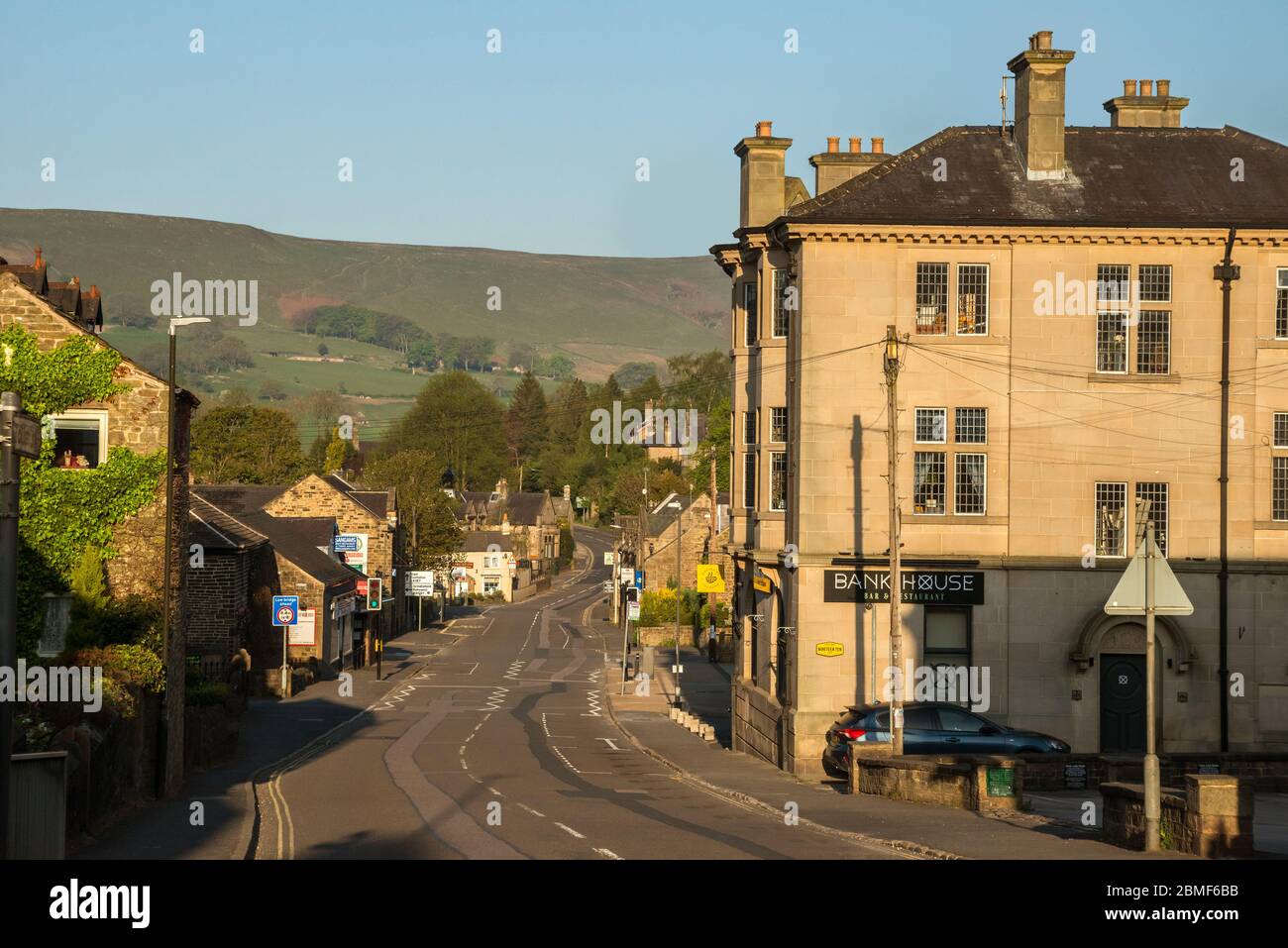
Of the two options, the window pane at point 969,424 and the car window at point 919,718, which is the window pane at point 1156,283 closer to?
the window pane at point 969,424

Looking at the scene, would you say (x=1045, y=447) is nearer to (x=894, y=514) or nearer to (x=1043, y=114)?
(x=894, y=514)

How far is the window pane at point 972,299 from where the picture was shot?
36406 mm

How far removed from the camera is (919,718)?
32.6 meters

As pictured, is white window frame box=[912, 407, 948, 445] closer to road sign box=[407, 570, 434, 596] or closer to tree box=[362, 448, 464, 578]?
road sign box=[407, 570, 434, 596]

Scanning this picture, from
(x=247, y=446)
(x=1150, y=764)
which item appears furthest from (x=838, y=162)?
(x=247, y=446)

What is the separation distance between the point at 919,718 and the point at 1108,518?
753cm

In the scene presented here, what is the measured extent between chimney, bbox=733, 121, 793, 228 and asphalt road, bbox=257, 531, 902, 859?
48.5ft

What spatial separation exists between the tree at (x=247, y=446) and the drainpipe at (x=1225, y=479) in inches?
4138

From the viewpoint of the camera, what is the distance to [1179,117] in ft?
137

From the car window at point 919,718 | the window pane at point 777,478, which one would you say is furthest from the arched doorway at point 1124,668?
the window pane at point 777,478

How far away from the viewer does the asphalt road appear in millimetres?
21375

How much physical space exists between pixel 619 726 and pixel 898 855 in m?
31.6
